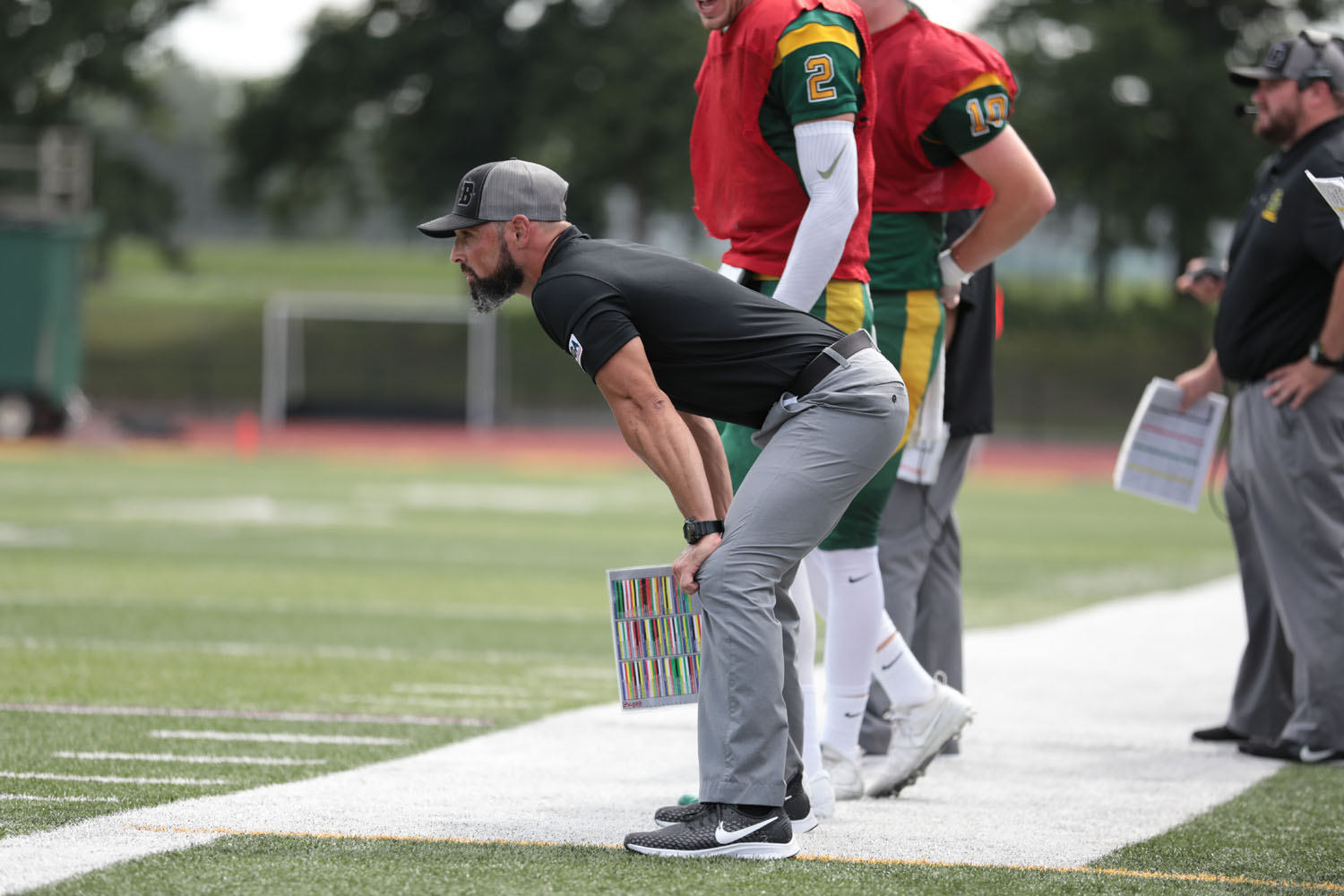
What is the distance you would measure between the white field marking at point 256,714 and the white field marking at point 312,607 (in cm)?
319

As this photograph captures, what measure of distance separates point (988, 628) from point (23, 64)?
1296 inches

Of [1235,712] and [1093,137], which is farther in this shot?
[1093,137]

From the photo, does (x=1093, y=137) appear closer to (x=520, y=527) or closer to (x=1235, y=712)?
(x=520, y=527)

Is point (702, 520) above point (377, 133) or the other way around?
the other way around

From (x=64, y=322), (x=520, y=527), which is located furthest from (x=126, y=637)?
(x=64, y=322)

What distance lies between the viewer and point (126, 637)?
8.22 metres

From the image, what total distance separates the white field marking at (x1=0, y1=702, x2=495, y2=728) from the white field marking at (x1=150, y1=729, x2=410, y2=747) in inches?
12.3

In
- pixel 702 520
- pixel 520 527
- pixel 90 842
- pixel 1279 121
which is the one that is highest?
pixel 1279 121

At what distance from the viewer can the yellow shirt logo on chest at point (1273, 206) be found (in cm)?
574

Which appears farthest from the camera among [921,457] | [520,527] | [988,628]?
[520,527]

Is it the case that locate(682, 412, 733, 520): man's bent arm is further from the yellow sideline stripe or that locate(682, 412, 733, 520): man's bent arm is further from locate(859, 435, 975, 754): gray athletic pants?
locate(859, 435, 975, 754): gray athletic pants

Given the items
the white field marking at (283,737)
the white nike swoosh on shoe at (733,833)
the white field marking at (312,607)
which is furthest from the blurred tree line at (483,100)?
the white nike swoosh on shoe at (733,833)

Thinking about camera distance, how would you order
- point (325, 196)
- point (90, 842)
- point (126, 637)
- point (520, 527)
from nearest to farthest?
1. point (90, 842)
2. point (126, 637)
3. point (520, 527)
4. point (325, 196)

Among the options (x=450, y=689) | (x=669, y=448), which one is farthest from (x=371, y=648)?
(x=669, y=448)
